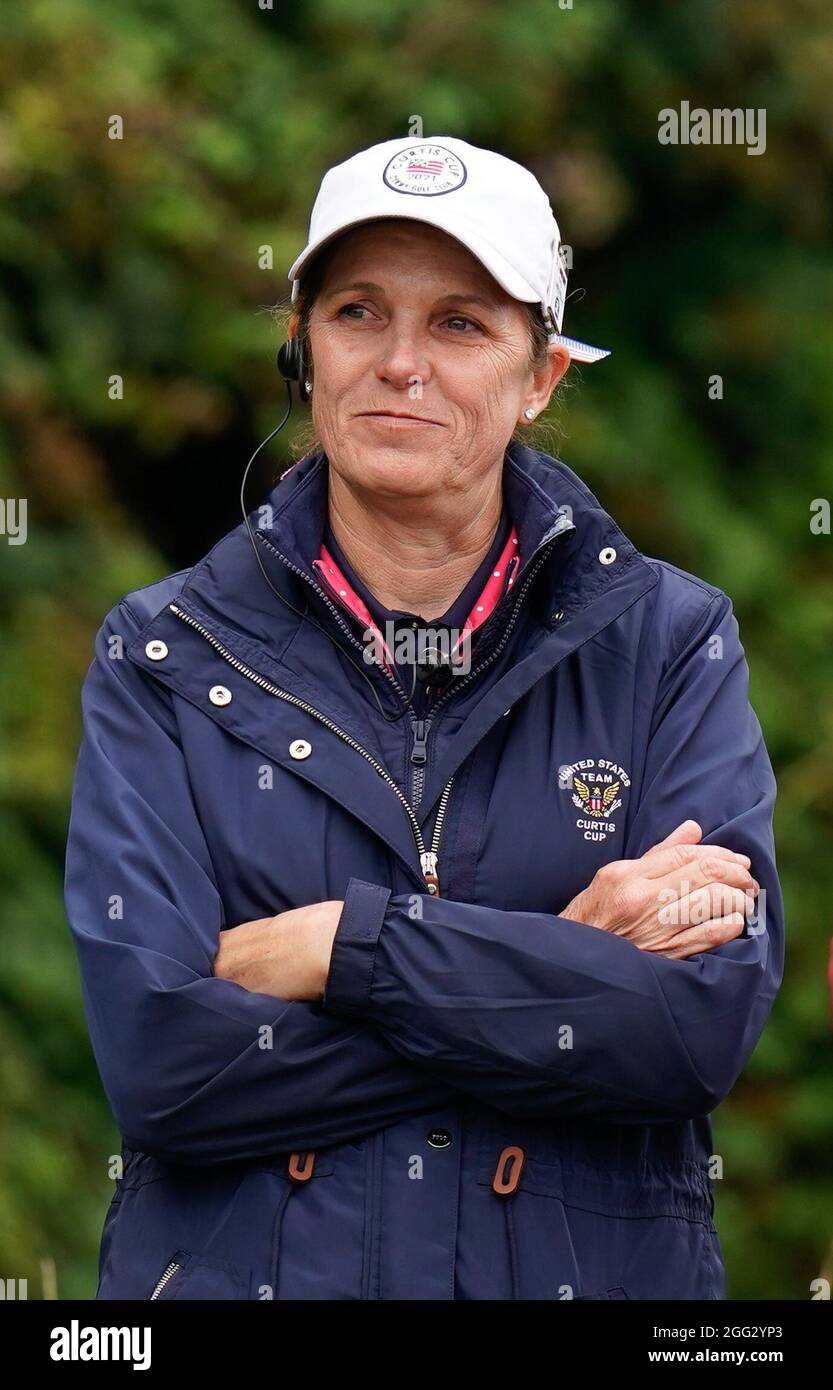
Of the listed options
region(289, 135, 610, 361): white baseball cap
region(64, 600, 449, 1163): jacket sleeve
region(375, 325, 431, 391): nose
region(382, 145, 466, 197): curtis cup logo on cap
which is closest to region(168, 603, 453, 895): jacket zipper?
region(64, 600, 449, 1163): jacket sleeve

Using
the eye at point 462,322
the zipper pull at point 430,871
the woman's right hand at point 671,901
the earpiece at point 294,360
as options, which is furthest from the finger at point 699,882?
the earpiece at point 294,360

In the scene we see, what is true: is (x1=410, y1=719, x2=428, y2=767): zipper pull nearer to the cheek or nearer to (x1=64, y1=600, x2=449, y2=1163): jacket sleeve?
(x1=64, y1=600, x2=449, y2=1163): jacket sleeve

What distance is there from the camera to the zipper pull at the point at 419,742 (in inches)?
104

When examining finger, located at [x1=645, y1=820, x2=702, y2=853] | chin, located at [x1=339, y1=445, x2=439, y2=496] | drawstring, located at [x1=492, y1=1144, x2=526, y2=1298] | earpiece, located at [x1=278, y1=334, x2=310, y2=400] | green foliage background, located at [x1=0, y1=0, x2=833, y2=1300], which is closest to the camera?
drawstring, located at [x1=492, y1=1144, x2=526, y2=1298]

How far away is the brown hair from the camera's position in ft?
9.05

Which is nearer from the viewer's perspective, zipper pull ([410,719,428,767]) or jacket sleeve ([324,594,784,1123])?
jacket sleeve ([324,594,784,1123])

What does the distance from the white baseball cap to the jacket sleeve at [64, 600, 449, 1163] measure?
0.85 meters

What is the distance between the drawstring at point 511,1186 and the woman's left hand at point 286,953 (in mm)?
318

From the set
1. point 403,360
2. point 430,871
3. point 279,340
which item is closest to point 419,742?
point 430,871

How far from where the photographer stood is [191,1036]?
2.47m

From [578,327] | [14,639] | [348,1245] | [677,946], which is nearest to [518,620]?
[677,946]

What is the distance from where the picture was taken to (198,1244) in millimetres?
2492

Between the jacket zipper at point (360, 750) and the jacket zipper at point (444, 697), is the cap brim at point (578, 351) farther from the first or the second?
the jacket zipper at point (360, 750)
